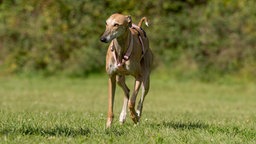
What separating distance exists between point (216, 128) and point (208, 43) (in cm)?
1596

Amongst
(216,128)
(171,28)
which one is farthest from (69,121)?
(171,28)

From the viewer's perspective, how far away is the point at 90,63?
24.9m

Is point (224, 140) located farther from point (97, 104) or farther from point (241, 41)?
point (241, 41)

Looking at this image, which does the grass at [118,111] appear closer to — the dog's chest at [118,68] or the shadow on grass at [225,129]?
the shadow on grass at [225,129]

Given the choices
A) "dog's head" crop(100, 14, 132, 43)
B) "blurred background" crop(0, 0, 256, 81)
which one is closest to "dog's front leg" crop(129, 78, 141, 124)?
"dog's head" crop(100, 14, 132, 43)

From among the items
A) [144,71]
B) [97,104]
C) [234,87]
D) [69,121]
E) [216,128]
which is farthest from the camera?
[234,87]

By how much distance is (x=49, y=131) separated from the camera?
8.10m

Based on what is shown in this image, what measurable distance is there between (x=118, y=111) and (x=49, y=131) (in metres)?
6.50

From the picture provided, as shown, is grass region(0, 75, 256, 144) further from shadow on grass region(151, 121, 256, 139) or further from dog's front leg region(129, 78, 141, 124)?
dog's front leg region(129, 78, 141, 124)

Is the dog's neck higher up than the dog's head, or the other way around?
the dog's head

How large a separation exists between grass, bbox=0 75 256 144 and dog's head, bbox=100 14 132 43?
132cm

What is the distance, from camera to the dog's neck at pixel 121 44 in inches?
379

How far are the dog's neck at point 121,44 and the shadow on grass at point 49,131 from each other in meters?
1.66

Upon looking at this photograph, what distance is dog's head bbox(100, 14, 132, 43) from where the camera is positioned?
9.21 m
